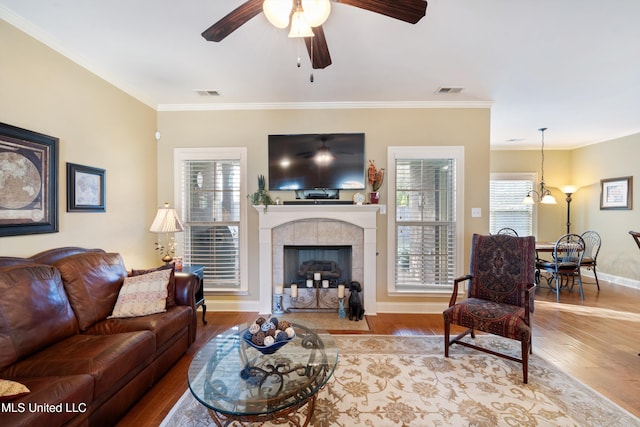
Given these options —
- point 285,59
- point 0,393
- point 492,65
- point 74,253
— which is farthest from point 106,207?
point 492,65

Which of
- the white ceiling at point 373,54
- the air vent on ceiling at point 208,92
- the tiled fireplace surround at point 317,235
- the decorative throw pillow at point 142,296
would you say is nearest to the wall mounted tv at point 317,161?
the tiled fireplace surround at point 317,235

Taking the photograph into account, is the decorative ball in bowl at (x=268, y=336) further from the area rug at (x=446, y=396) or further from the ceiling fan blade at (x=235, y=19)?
the ceiling fan blade at (x=235, y=19)

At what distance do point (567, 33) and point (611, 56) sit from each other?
76 centimetres

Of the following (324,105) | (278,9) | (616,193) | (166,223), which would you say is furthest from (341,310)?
(616,193)

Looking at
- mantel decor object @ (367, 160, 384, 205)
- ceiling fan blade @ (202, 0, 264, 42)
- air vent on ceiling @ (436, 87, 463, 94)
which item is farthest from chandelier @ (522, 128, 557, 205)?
ceiling fan blade @ (202, 0, 264, 42)

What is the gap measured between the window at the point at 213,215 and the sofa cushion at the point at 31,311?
170cm

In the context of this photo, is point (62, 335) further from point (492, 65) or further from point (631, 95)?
point (631, 95)

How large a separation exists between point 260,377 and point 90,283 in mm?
1700

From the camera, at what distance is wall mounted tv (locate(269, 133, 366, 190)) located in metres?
3.53

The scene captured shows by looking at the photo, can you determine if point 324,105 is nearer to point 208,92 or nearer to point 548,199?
point 208,92

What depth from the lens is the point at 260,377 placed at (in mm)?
1598

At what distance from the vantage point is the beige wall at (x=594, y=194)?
4.82 meters

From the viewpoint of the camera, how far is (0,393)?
115 centimetres

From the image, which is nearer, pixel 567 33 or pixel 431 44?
pixel 567 33
